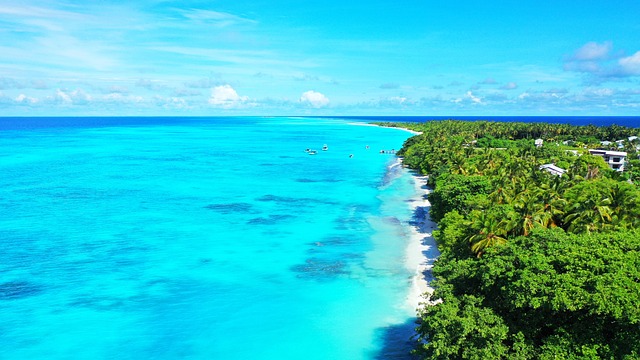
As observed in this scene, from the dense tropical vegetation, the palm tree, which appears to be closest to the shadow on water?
the dense tropical vegetation

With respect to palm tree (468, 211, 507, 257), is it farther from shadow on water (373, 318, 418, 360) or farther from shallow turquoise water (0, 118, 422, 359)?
shadow on water (373, 318, 418, 360)

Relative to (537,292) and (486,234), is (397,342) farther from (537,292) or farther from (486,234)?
(486,234)

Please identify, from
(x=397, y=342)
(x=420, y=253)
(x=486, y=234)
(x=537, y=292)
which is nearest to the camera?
(x=537, y=292)

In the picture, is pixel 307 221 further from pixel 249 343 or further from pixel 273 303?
pixel 249 343

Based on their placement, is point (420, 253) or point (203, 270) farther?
point (420, 253)

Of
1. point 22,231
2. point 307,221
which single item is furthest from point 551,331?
point 22,231

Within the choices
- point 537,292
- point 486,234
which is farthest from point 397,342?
point 486,234

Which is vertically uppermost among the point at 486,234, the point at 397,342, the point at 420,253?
the point at 486,234
